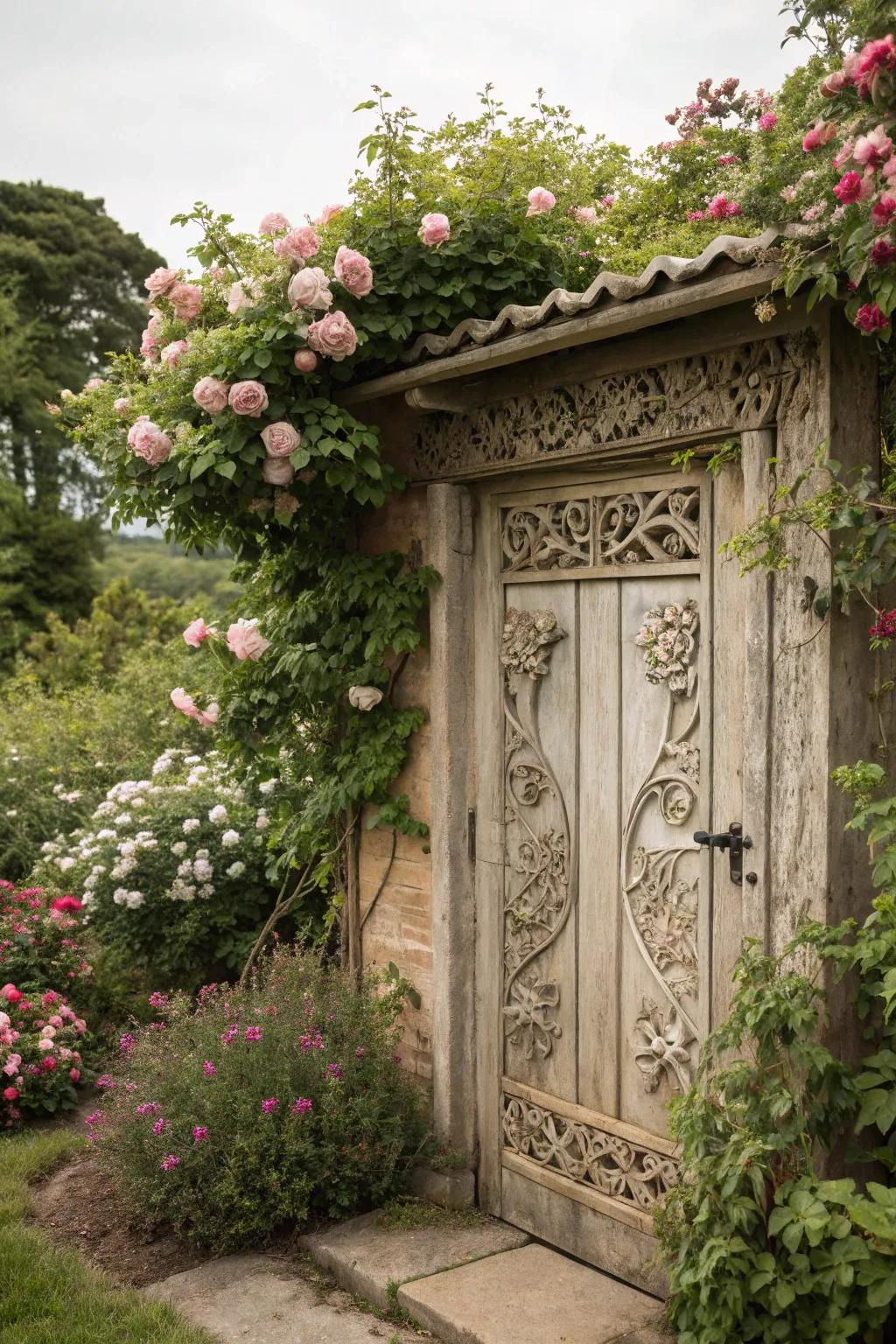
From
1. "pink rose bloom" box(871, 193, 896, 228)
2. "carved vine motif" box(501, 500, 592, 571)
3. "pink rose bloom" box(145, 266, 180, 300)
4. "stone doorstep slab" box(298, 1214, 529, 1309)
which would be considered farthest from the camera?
"pink rose bloom" box(145, 266, 180, 300)

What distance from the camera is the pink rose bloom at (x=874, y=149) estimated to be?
8.75 feet

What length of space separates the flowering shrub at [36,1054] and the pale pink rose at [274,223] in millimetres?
3816

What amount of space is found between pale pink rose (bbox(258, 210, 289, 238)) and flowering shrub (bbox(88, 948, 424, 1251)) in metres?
2.97

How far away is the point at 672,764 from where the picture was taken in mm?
3748

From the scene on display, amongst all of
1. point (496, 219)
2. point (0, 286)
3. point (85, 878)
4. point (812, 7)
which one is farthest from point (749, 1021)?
point (0, 286)

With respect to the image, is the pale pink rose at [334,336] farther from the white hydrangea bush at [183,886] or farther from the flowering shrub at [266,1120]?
the white hydrangea bush at [183,886]

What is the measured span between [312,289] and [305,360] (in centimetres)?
25

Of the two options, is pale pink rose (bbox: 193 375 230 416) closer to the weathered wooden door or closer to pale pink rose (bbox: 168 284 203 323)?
pale pink rose (bbox: 168 284 203 323)

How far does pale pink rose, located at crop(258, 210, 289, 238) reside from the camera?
4.45 m

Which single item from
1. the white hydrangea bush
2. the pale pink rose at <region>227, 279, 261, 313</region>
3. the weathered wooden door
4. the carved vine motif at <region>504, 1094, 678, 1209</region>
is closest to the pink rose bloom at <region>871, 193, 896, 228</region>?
the weathered wooden door

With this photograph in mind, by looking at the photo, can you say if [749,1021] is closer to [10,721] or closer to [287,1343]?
[287,1343]

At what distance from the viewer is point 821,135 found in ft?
9.81

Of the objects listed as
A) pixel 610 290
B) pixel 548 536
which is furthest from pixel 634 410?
pixel 548 536

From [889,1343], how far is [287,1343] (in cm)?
178
